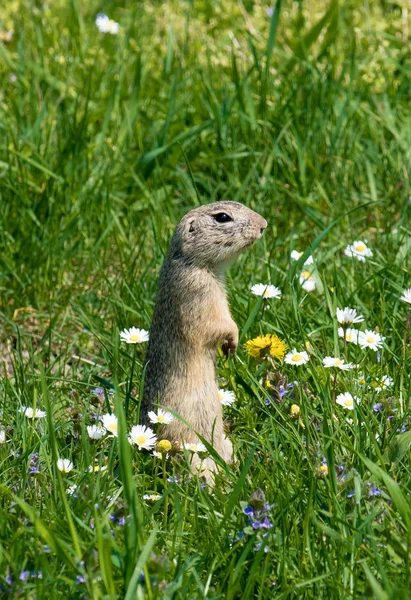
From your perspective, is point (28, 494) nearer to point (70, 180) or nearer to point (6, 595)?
point (6, 595)

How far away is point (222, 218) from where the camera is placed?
4.29 meters

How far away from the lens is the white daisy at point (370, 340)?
4277mm

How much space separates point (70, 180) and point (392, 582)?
3.51m

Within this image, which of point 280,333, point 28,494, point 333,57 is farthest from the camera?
point 333,57

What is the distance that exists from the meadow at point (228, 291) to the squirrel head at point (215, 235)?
31cm

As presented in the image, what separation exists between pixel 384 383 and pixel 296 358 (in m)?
0.37

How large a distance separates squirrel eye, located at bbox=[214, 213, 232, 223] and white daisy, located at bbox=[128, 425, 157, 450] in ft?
3.30

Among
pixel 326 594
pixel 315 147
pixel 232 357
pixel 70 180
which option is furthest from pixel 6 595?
pixel 315 147

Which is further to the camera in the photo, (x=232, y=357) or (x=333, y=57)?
(x=333, y=57)

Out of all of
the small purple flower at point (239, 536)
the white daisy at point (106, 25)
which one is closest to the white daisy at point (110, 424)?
the small purple flower at point (239, 536)

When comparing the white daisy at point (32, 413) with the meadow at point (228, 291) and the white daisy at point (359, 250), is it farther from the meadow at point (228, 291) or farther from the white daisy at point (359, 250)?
the white daisy at point (359, 250)

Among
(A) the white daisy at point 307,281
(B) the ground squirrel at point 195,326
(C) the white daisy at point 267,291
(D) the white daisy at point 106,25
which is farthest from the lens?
(D) the white daisy at point 106,25

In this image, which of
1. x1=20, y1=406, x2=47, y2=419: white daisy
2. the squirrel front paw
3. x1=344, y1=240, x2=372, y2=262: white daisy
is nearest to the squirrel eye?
the squirrel front paw

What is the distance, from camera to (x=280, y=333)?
453 cm
